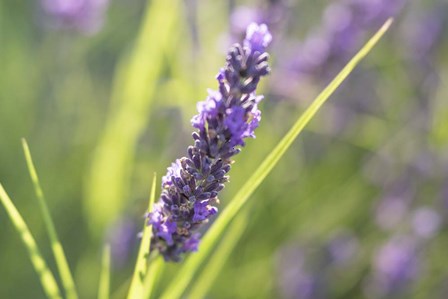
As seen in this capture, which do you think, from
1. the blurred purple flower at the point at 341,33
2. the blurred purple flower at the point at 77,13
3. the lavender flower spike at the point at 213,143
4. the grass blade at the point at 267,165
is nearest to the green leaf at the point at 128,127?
the blurred purple flower at the point at 77,13

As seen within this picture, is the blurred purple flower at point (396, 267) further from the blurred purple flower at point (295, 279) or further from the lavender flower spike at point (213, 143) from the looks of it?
the lavender flower spike at point (213, 143)

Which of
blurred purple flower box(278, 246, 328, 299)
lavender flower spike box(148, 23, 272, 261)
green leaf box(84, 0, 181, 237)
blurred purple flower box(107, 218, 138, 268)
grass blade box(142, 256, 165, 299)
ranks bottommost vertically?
blurred purple flower box(278, 246, 328, 299)

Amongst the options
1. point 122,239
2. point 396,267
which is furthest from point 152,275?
point 396,267

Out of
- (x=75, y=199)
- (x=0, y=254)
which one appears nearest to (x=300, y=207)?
(x=75, y=199)

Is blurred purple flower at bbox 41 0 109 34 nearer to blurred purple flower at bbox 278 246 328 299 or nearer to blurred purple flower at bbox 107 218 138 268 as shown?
blurred purple flower at bbox 107 218 138 268

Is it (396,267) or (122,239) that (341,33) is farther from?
(122,239)

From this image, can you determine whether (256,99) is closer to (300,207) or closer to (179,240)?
(179,240)

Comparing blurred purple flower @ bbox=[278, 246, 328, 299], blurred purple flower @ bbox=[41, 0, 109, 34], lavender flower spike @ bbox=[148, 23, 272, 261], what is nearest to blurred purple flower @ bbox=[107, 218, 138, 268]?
blurred purple flower @ bbox=[278, 246, 328, 299]
